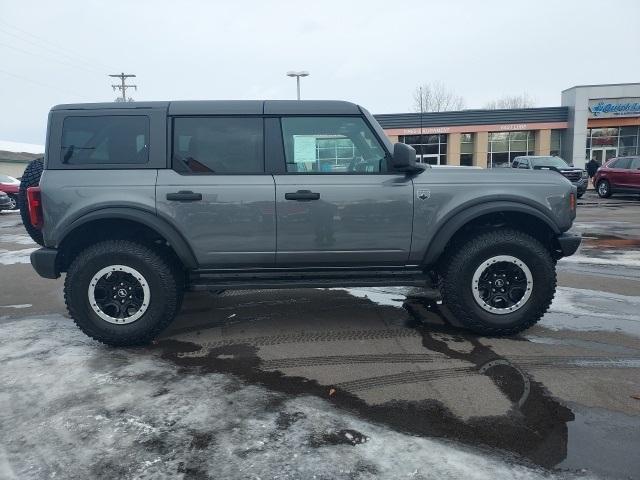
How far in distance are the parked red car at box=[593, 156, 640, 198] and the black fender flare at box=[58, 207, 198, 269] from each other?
20.4m

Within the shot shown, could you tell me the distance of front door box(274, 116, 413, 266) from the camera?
14.0 feet

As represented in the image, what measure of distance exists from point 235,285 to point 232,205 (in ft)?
2.29

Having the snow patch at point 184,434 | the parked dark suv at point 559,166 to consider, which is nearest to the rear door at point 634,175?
the parked dark suv at point 559,166

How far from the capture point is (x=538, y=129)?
3525cm

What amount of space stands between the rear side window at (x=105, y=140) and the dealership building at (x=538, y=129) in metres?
31.0

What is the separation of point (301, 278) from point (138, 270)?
1.40m

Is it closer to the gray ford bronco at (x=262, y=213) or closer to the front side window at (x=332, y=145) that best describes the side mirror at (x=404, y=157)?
the gray ford bronco at (x=262, y=213)

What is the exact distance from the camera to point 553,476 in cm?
241

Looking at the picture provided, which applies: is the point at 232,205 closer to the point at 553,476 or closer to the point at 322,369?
the point at 322,369

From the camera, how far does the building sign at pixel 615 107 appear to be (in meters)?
33.6

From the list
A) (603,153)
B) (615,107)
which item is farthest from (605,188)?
(603,153)

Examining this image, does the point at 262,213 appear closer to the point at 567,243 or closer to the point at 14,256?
the point at 567,243

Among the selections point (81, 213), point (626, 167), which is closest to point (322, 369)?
point (81, 213)

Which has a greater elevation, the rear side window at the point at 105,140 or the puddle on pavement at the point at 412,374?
the rear side window at the point at 105,140
